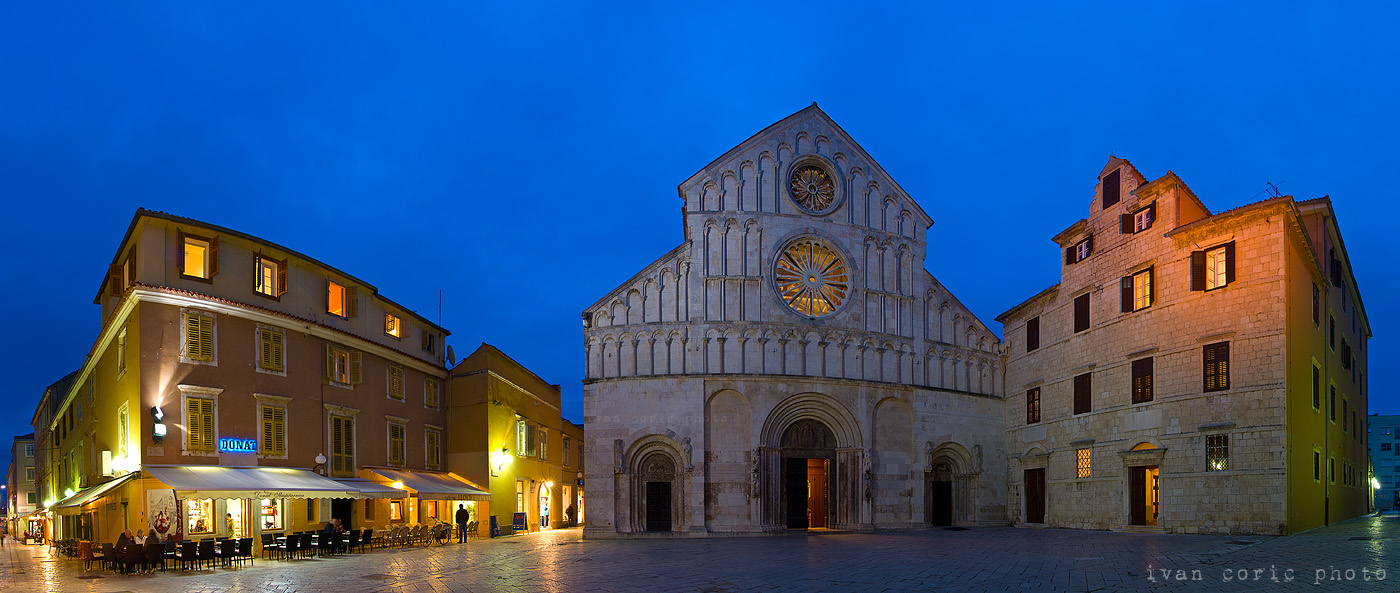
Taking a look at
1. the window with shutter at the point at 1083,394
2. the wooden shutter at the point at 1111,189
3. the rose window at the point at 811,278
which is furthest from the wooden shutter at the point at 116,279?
the wooden shutter at the point at 1111,189

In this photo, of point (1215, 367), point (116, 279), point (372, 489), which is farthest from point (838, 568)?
point (116, 279)

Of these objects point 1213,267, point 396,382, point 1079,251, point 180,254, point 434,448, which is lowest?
point 434,448

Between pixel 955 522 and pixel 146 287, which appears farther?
pixel 955 522

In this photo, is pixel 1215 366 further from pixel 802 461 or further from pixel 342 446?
pixel 342 446

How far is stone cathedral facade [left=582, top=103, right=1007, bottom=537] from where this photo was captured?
111ft

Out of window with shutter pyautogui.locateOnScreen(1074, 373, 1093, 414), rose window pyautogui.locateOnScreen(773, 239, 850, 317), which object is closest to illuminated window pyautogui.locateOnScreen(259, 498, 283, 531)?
rose window pyautogui.locateOnScreen(773, 239, 850, 317)

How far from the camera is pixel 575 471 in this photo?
51438 millimetres

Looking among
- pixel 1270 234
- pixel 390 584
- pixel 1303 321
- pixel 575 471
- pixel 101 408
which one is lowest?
pixel 575 471

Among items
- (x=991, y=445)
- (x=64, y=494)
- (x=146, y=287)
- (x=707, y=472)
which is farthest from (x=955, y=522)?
(x=64, y=494)

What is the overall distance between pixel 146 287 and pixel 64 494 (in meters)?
20.2

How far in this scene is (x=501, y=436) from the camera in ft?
123

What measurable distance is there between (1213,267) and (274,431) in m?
28.2

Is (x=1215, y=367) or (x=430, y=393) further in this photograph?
(x=430, y=393)

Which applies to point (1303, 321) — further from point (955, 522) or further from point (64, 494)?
point (64, 494)
